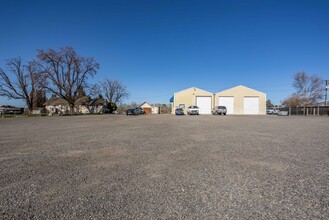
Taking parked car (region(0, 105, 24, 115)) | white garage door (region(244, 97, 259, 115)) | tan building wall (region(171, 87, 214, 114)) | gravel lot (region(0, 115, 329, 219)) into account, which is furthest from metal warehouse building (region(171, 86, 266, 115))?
parked car (region(0, 105, 24, 115))

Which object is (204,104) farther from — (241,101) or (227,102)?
(241,101)

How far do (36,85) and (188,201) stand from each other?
51054 mm

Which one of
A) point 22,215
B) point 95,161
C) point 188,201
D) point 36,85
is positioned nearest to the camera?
point 22,215

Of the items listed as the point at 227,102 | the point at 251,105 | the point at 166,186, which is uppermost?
the point at 227,102

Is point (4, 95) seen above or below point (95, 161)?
above

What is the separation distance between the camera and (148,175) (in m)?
3.53

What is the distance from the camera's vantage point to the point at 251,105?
4194 cm

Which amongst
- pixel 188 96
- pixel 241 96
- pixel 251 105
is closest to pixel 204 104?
pixel 188 96

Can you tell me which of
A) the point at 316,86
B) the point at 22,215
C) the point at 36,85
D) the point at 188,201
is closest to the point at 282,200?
the point at 188,201

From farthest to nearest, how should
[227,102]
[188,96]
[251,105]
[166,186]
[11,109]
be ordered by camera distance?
1. [11,109]
2. [188,96]
3. [227,102]
4. [251,105]
5. [166,186]

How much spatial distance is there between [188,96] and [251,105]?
14.5 meters

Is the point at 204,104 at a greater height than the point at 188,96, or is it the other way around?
the point at 188,96

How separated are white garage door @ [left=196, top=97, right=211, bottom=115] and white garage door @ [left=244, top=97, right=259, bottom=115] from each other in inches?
326

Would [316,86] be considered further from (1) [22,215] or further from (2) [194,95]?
(1) [22,215]
